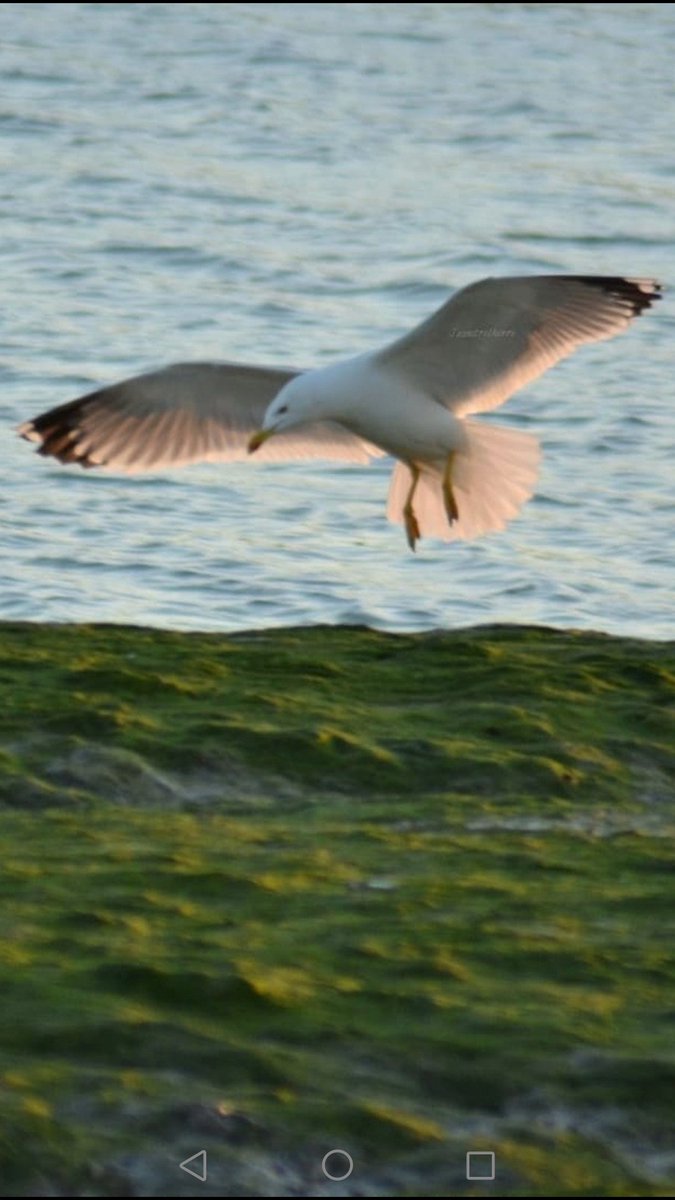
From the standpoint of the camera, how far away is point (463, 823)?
624 centimetres

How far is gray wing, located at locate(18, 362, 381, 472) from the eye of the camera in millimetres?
8242

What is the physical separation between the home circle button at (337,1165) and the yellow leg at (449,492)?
13.1 ft

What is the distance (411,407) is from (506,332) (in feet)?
1.26

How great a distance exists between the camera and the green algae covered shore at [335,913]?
442 cm

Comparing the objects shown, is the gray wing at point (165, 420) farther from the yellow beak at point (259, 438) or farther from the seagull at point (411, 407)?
the yellow beak at point (259, 438)

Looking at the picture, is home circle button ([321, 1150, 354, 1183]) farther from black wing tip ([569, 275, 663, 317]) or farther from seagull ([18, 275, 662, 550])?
black wing tip ([569, 275, 663, 317])

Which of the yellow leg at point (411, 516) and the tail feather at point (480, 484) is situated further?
the yellow leg at point (411, 516)

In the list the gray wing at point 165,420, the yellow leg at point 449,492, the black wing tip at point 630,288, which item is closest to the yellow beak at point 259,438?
the gray wing at point 165,420

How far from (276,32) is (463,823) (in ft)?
63.5

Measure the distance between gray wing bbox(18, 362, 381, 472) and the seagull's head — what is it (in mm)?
273

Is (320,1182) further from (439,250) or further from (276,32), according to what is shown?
(276,32)

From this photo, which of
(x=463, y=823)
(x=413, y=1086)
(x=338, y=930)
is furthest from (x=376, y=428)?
(x=413, y=1086)

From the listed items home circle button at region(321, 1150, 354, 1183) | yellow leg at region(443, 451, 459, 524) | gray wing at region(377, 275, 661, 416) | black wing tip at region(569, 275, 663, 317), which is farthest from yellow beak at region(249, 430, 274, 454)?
home circle button at region(321, 1150, 354, 1183)

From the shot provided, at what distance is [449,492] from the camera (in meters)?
8.16
